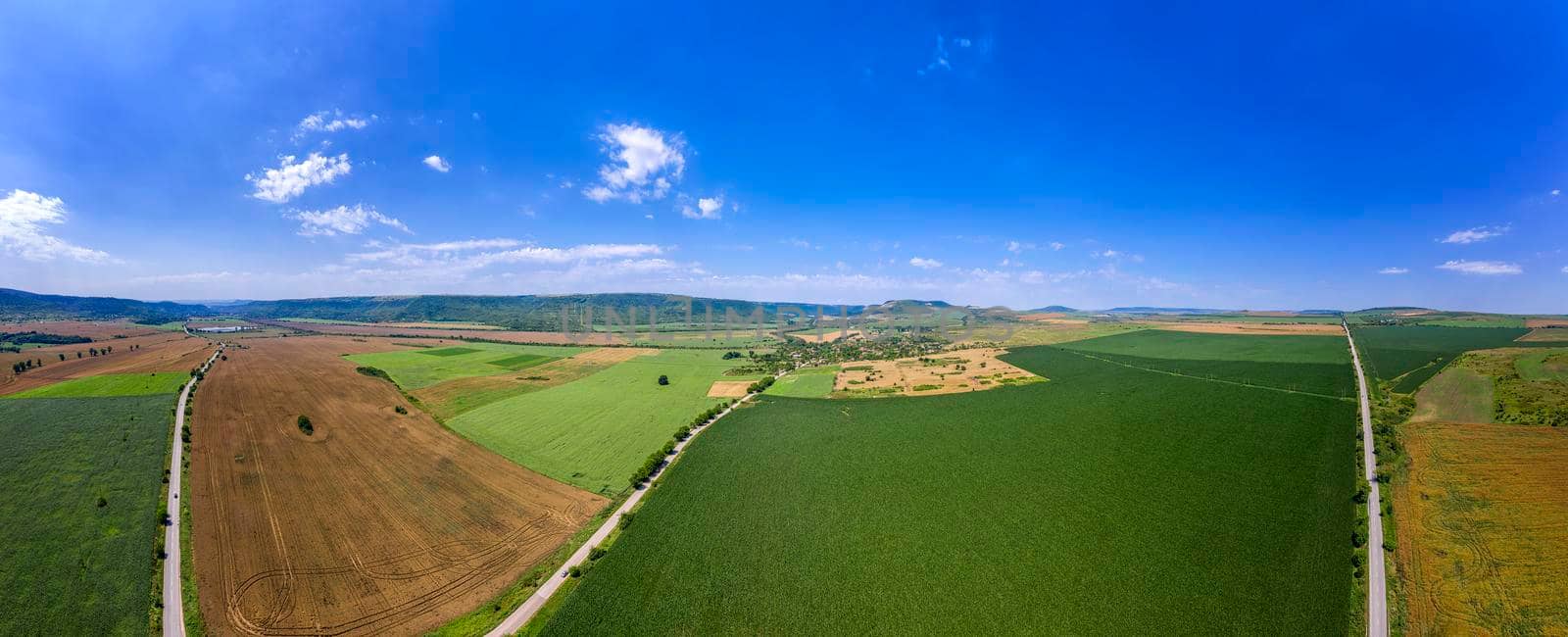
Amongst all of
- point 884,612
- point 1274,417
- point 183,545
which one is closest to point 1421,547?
point 1274,417

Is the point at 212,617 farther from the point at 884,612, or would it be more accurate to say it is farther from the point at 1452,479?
the point at 1452,479

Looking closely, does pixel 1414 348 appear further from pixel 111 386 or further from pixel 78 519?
pixel 111 386

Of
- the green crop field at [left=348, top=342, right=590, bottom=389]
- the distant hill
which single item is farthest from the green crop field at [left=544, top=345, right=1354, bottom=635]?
the distant hill

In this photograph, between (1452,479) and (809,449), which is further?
(809,449)

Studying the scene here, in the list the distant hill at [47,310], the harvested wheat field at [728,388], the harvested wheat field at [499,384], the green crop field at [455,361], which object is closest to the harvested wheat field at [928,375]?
the harvested wheat field at [728,388]

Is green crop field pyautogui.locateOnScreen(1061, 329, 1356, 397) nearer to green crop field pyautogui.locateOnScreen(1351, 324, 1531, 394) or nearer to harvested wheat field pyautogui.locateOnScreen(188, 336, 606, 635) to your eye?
green crop field pyautogui.locateOnScreen(1351, 324, 1531, 394)

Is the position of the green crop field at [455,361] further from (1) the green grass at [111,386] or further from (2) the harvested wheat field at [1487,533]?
(2) the harvested wheat field at [1487,533]
